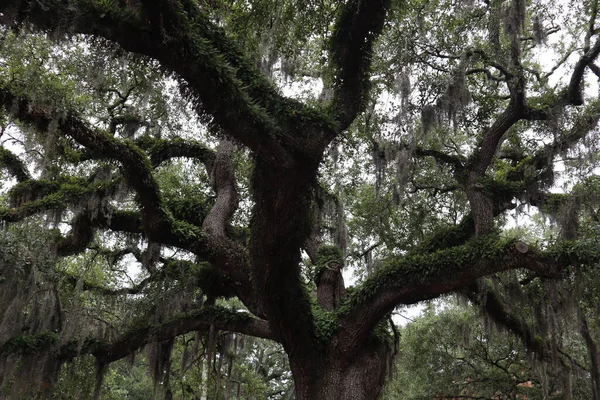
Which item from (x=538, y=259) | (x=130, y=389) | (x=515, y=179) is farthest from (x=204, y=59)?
(x=130, y=389)

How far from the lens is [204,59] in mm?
3740

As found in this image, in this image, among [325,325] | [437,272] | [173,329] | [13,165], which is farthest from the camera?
[13,165]

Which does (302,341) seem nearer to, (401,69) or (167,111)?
(401,69)

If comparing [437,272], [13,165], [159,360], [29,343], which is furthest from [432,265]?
[13,165]

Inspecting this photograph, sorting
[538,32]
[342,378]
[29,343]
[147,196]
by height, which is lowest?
[342,378]

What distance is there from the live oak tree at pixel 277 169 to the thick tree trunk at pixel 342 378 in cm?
3

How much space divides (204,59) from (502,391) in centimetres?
1132

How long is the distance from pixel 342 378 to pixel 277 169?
3.05 meters

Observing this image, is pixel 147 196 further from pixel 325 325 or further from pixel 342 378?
pixel 342 378

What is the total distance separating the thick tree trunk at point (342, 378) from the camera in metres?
5.96

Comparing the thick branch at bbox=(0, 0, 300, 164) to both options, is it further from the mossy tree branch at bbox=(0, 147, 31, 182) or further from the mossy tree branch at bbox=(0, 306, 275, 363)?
the mossy tree branch at bbox=(0, 147, 31, 182)

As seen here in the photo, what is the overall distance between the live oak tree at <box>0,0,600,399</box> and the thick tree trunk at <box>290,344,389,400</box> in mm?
27

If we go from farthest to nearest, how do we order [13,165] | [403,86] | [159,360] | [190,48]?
[159,360] < [13,165] < [403,86] < [190,48]

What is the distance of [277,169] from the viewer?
4.43 meters
